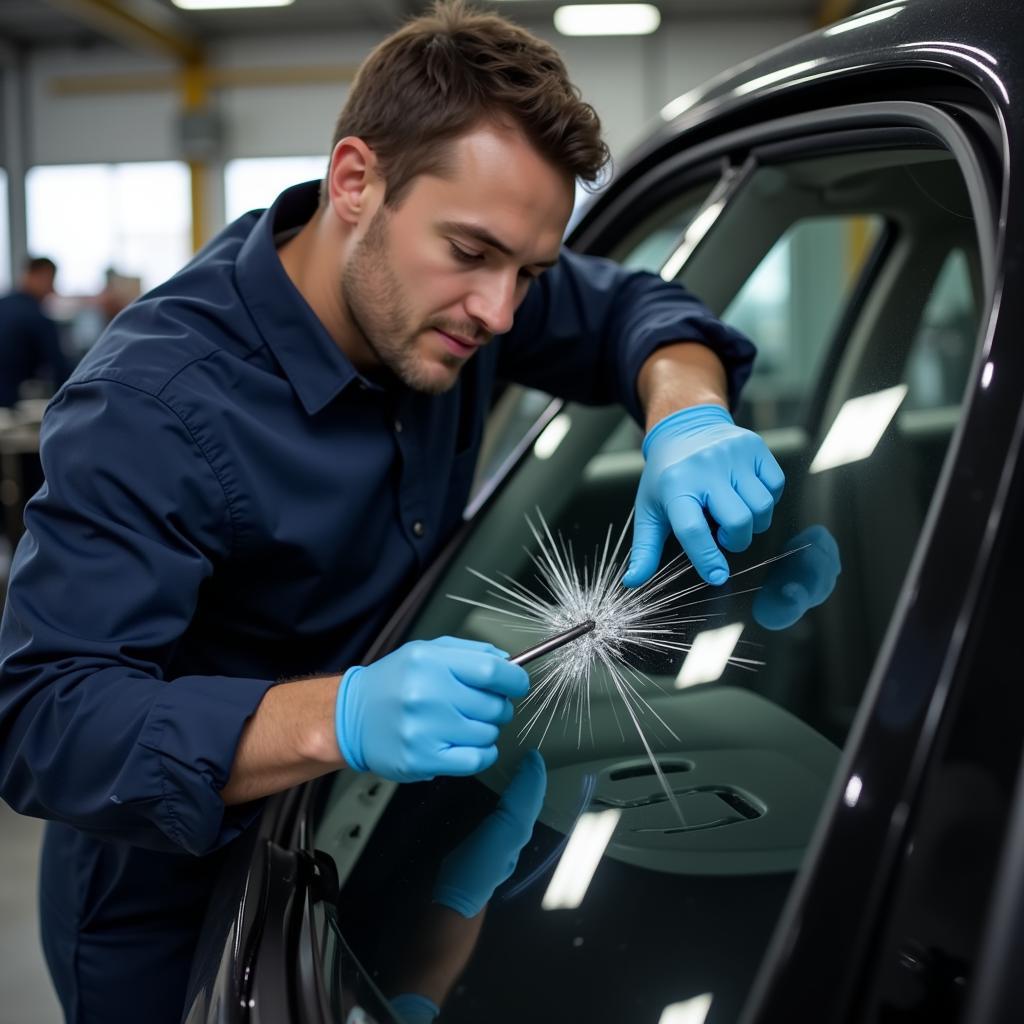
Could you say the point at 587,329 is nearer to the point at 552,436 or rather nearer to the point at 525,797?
the point at 552,436

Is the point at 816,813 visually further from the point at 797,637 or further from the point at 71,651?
the point at 71,651

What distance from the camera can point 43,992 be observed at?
2.45m

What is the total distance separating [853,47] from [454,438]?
0.69 m

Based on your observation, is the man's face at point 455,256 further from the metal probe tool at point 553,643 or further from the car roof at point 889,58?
the metal probe tool at point 553,643

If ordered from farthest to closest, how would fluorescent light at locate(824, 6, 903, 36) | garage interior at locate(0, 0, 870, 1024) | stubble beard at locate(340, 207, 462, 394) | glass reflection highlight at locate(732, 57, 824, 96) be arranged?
garage interior at locate(0, 0, 870, 1024) → stubble beard at locate(340, 207, 462, 394) → glass reflection highlight at locate(732, 57, 824, 96) → fluorescent light at locate(824, 6, 903, 36)

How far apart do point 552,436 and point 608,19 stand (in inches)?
344

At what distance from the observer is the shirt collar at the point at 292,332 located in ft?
4.05

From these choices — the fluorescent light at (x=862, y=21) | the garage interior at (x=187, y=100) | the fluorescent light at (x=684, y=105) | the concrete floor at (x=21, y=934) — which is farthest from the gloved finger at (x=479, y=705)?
the garage interior at (x=187, y=100)

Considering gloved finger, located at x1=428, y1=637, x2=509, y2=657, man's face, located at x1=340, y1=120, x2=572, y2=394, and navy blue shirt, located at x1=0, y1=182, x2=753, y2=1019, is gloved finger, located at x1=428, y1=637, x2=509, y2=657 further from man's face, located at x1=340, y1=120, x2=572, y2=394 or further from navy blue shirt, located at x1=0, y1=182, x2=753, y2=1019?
man's face, located at x1=340, y1=120, x2=572, y2=394

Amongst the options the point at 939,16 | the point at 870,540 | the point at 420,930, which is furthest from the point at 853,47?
the point at 420,930

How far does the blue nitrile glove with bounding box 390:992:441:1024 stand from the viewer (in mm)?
750

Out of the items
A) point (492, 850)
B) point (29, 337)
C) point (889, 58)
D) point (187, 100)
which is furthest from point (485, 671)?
point (187, 100)

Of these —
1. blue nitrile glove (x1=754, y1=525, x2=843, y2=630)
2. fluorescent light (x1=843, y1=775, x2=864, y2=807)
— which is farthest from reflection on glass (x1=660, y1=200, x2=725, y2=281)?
fluorescent light (x1=843, y1=775, x2=864, y2=807)

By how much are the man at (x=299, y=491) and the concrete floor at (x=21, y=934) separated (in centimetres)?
124
